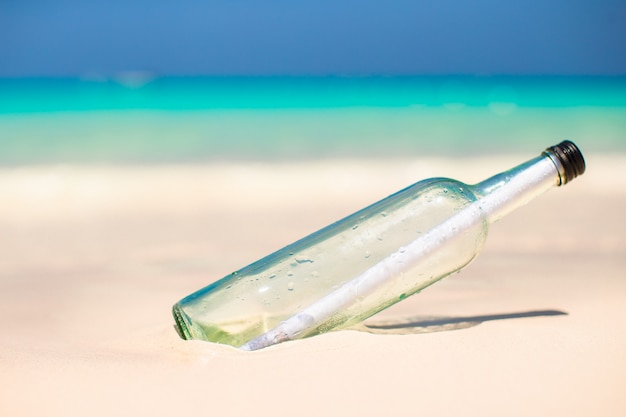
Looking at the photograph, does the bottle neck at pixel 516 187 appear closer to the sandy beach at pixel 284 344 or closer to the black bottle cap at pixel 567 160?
the black bottle cap at pixel 567 160

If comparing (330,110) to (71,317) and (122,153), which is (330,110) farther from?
(71,317)

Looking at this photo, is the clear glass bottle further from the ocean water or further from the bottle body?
the ocean water

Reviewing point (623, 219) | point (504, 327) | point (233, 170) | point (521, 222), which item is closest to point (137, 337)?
point (504, 327)

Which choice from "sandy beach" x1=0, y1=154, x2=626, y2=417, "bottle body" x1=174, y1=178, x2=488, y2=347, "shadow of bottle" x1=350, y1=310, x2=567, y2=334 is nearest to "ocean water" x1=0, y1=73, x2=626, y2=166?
"sandy beach" x1=0, y1=154, x2=626, y2=417

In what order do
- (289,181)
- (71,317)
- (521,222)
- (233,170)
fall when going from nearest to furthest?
(71,317) < (521,222) < (289,181) < (233,170)

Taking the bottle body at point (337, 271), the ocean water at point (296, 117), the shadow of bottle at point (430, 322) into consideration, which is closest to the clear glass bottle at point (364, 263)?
the bottle body at point (337, 271)

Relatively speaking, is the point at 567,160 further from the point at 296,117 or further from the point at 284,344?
the point at 296,117
